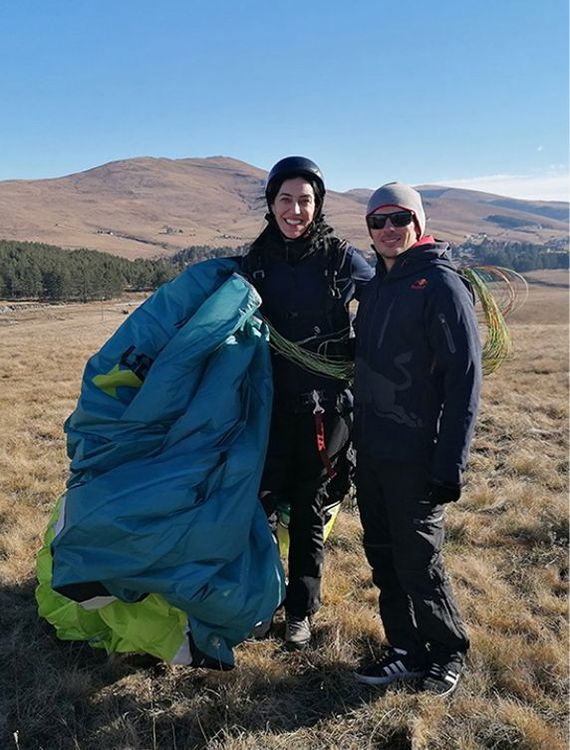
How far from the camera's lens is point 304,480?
312 centimetres

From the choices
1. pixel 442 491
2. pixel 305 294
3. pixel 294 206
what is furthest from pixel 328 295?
pixel 442 491

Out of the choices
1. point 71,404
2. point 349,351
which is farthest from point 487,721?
point 71,404

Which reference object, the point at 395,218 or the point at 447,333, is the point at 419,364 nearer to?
the point at 447,333

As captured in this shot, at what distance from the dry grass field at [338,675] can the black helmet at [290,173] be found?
2.42 metres

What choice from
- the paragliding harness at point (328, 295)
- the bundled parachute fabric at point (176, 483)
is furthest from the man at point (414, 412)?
the bundled parachute fabric at point (176, 483)

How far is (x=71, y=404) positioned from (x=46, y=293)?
51.2 meters

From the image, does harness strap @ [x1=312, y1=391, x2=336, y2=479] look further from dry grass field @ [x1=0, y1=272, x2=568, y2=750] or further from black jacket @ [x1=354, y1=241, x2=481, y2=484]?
dry grass field @ [x1=0, y1=272, x2=568, y2=750]

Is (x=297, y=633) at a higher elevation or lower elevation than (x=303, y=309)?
lower

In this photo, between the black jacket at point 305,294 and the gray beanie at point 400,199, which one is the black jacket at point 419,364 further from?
the black jacket at point 305,294

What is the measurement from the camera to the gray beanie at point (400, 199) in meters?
2.48

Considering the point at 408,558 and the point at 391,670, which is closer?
the point at 408,558

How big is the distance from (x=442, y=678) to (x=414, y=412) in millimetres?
1305

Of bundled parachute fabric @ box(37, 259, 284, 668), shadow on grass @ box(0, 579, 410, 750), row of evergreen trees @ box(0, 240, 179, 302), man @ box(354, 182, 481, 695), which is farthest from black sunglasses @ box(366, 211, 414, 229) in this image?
row of evergreen trees @ box(0, 240, 179, 302)

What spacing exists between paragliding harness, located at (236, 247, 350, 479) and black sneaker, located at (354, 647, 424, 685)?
101 cm
